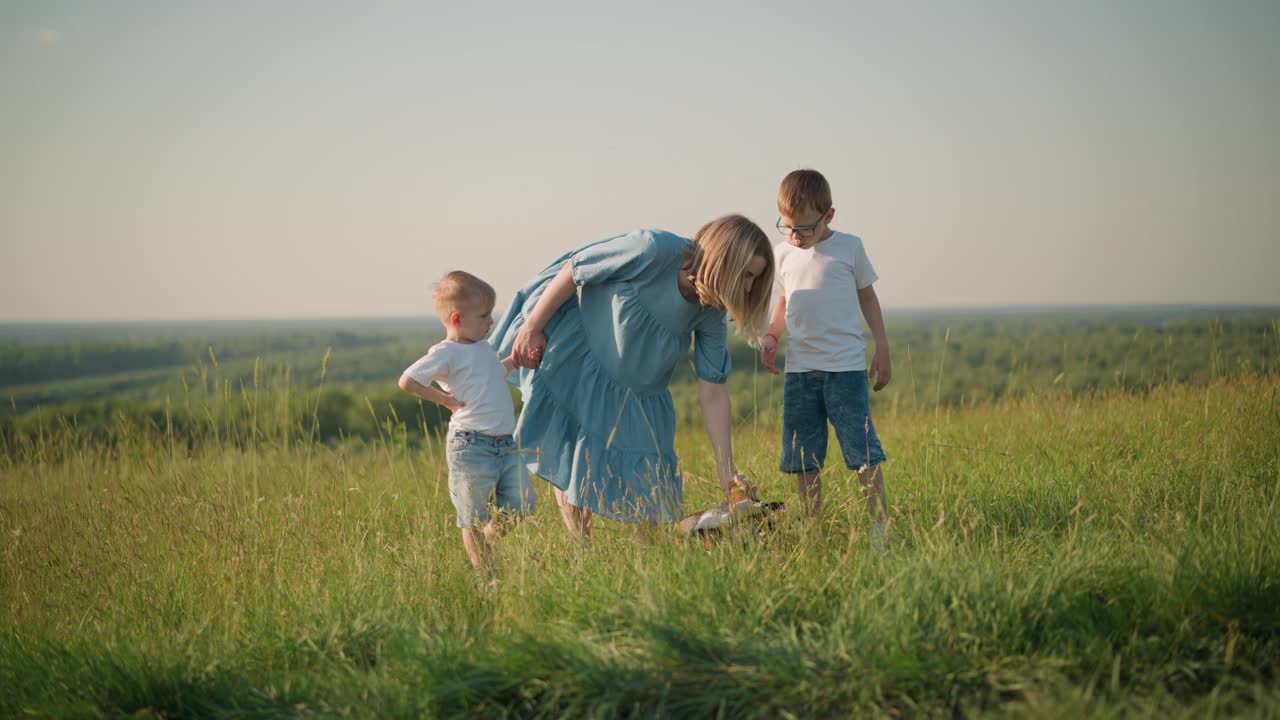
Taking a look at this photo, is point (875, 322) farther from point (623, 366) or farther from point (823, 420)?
point (623, 366)

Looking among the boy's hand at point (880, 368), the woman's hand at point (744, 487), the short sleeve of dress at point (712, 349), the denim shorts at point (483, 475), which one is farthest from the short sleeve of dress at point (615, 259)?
the boy's hand at point (880, 368)

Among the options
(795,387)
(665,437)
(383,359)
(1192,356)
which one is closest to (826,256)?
(795,387)

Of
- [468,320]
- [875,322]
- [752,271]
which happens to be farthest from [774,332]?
[468,320]

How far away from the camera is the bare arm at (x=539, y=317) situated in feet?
10.8

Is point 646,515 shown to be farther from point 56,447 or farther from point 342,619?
point 56,447

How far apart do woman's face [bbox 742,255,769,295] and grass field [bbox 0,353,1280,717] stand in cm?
95

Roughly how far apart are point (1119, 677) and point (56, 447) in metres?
6.84

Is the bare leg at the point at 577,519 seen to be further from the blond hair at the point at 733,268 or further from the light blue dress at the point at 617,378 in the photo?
the blond hair at the point at 733,268

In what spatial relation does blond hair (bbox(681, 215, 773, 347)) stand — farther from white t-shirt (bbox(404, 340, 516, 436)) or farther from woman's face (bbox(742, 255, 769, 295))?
white t-shirt (bbox(404, 340, 516, 436))

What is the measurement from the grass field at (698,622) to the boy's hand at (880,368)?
0.61 metres

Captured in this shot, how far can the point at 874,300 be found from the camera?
358cm

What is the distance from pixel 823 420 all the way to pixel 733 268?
41.0 inches

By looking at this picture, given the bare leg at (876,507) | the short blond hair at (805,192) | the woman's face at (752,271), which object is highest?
the short blond hair at (805,192)

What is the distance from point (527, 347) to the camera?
3.33 meters
